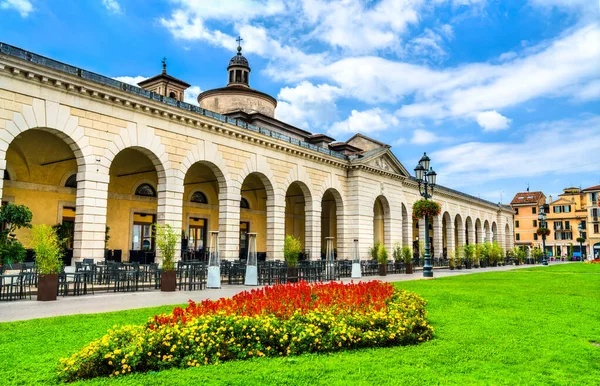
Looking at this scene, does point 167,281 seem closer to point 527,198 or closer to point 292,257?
point 292,257

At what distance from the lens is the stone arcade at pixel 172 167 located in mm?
16453

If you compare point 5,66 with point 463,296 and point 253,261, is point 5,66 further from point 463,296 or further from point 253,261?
point 463,296

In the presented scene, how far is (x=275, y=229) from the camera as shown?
2550cm

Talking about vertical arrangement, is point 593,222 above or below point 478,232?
above

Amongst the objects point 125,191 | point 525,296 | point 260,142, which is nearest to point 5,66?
point 125,191

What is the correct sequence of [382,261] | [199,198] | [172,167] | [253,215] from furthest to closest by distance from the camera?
[253,215] → [199,198] → [382,261] → [172,167]

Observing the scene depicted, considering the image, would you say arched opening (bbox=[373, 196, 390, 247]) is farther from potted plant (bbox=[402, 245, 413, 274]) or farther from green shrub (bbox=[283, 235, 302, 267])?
green shrub (bbox=[283, 235, 302, 267])

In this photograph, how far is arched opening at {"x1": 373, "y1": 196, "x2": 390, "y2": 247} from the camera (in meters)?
35.2

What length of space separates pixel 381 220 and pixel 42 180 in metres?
24.7

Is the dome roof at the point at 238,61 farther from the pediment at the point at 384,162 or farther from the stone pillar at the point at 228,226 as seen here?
the stone pillar at the point at 228,226

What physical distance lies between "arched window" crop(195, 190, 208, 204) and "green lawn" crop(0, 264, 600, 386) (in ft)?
62.8

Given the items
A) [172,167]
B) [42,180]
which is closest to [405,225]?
[172,167]

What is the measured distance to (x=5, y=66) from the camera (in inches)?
576

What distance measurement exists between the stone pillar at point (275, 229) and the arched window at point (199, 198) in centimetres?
568
